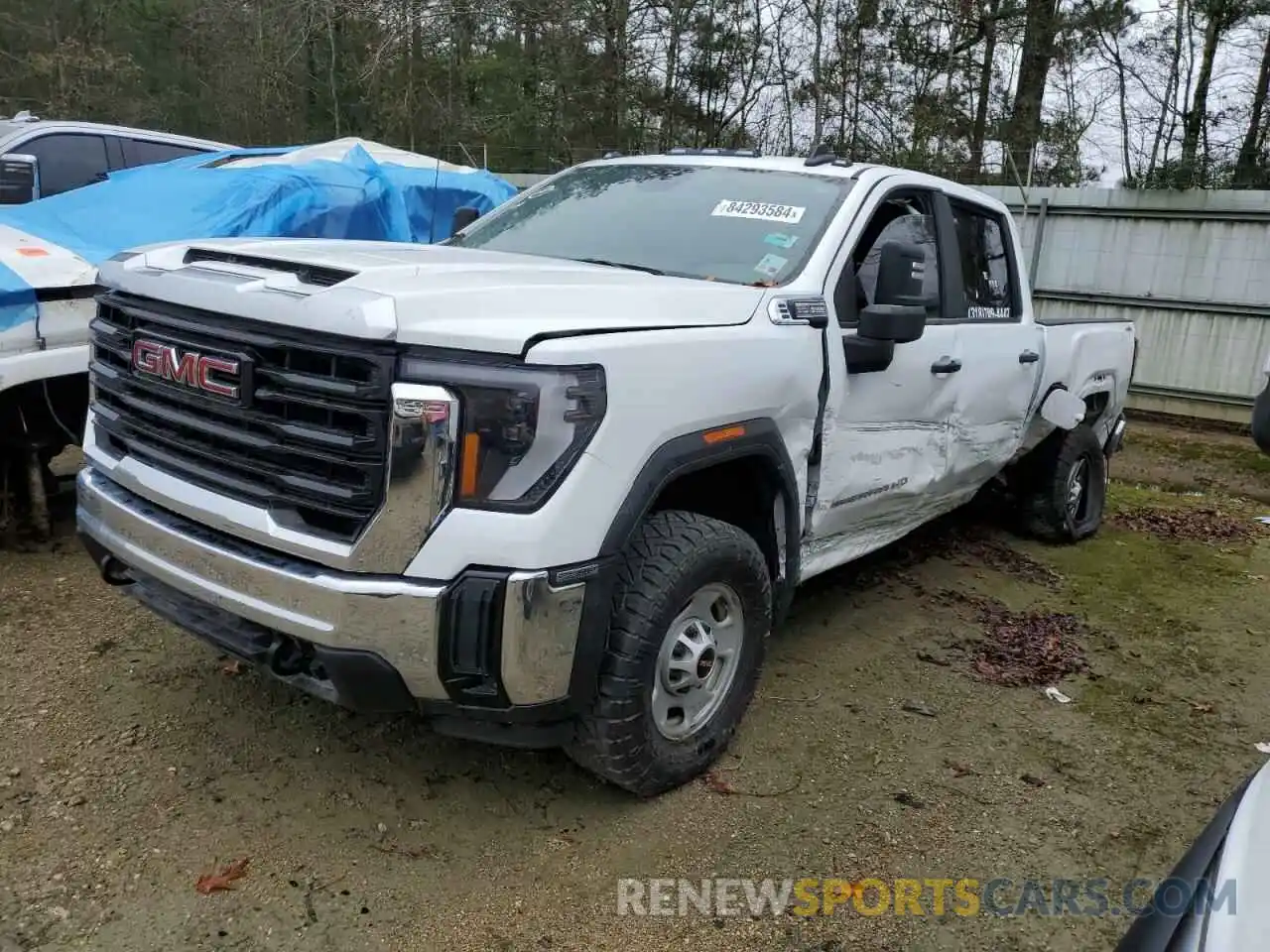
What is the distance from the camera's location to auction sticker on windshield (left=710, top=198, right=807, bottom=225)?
3.69 metres

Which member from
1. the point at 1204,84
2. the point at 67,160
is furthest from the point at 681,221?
the point at 1204,84

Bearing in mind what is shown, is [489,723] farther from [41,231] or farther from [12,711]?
[41,231]

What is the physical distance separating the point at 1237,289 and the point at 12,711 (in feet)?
36.2

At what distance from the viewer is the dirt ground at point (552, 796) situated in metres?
2.53

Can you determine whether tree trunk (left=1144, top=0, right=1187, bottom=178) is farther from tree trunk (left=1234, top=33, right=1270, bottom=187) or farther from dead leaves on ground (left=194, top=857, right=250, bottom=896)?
dead leaves on ground (left=194, top=857, right=250, bottom=896)

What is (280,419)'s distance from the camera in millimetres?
2490

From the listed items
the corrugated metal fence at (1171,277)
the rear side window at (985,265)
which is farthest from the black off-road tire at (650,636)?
the corrugated metal fence at (1171,277)

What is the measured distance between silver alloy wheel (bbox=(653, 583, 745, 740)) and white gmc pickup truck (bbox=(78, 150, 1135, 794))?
1 cm

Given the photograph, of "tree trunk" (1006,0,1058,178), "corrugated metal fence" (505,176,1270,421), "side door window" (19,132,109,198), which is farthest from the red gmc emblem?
"tree trunk" (1006,0,1058,178)

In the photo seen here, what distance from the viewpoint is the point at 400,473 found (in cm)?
233

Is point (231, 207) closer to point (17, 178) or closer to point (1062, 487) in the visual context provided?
point (17, 178)

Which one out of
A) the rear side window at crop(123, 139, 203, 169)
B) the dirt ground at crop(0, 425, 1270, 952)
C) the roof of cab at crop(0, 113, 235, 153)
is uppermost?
the roof of cab at crop(0, 113, 235, 153)

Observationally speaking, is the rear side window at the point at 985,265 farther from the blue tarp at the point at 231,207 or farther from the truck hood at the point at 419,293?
the blue tarp at the point at 231,207

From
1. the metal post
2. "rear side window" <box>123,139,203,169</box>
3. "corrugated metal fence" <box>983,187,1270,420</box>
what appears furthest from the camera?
the metal post
